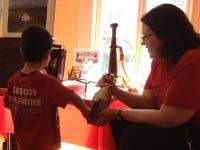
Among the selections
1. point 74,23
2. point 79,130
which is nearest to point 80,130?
point 79,130

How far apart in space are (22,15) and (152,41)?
6.74ft

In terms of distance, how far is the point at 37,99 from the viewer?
51.2 inches


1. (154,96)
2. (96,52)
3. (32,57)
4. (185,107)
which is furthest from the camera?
(96,52)

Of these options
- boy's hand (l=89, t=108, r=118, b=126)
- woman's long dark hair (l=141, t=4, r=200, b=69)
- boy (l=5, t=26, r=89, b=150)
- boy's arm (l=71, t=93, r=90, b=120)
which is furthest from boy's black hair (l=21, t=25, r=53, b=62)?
woman's long dark hair (l=141, t=4, r=200, b=69)

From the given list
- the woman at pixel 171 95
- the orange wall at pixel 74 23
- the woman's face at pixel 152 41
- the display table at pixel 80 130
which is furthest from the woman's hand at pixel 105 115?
the orange wall at pixel 74 23

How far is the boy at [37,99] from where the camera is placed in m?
1.29

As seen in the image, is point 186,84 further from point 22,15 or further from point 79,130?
point 22,15

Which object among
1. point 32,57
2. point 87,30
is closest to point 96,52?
point 87,30

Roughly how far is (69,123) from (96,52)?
663 mm

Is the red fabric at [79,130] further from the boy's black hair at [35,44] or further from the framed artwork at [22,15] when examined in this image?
the framed artwork at [22,15]

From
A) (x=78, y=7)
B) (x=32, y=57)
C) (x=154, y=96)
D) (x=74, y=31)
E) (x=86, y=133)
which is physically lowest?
(x=86, y=133)

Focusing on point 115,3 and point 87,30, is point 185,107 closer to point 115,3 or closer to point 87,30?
point 87,30

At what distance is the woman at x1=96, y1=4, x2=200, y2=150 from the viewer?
3.95 feet

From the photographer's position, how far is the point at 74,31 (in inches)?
108
